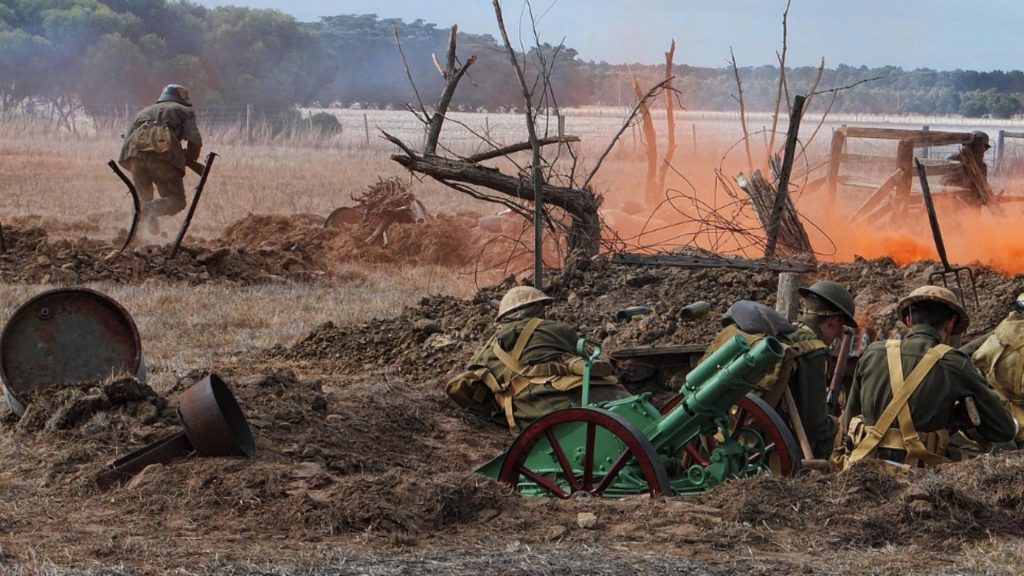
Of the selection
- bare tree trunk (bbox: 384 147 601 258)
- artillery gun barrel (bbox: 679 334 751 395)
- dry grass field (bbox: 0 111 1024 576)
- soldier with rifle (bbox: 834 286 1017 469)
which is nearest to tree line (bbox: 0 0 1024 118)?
bare tree trunk (bbox: 384 147 601 258)

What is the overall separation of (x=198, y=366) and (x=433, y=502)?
16.7 ft

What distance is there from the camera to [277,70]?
57781mm

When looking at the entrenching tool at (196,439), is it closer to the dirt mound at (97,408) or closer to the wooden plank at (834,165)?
the dirt mound at (97,408)

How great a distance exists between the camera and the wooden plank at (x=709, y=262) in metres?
10.5

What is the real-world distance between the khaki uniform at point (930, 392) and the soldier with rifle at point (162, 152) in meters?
11.4

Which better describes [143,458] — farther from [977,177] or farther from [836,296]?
[977,177]

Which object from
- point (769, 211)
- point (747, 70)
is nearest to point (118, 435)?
point (769, 211)

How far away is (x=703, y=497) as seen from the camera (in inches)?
235

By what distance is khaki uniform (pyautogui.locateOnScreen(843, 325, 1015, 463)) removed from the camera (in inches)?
256

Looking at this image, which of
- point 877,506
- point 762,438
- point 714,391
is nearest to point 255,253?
point 762,438

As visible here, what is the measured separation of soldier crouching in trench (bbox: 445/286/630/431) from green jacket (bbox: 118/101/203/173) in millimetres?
9564

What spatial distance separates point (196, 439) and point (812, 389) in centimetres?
324

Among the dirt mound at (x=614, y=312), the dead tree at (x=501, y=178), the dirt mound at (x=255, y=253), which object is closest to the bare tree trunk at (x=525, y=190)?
the dead tree at (x=501, y=178)

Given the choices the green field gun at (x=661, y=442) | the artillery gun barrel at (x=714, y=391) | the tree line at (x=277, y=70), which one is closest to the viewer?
the artillery gun barrel at (x=714, y=391)
